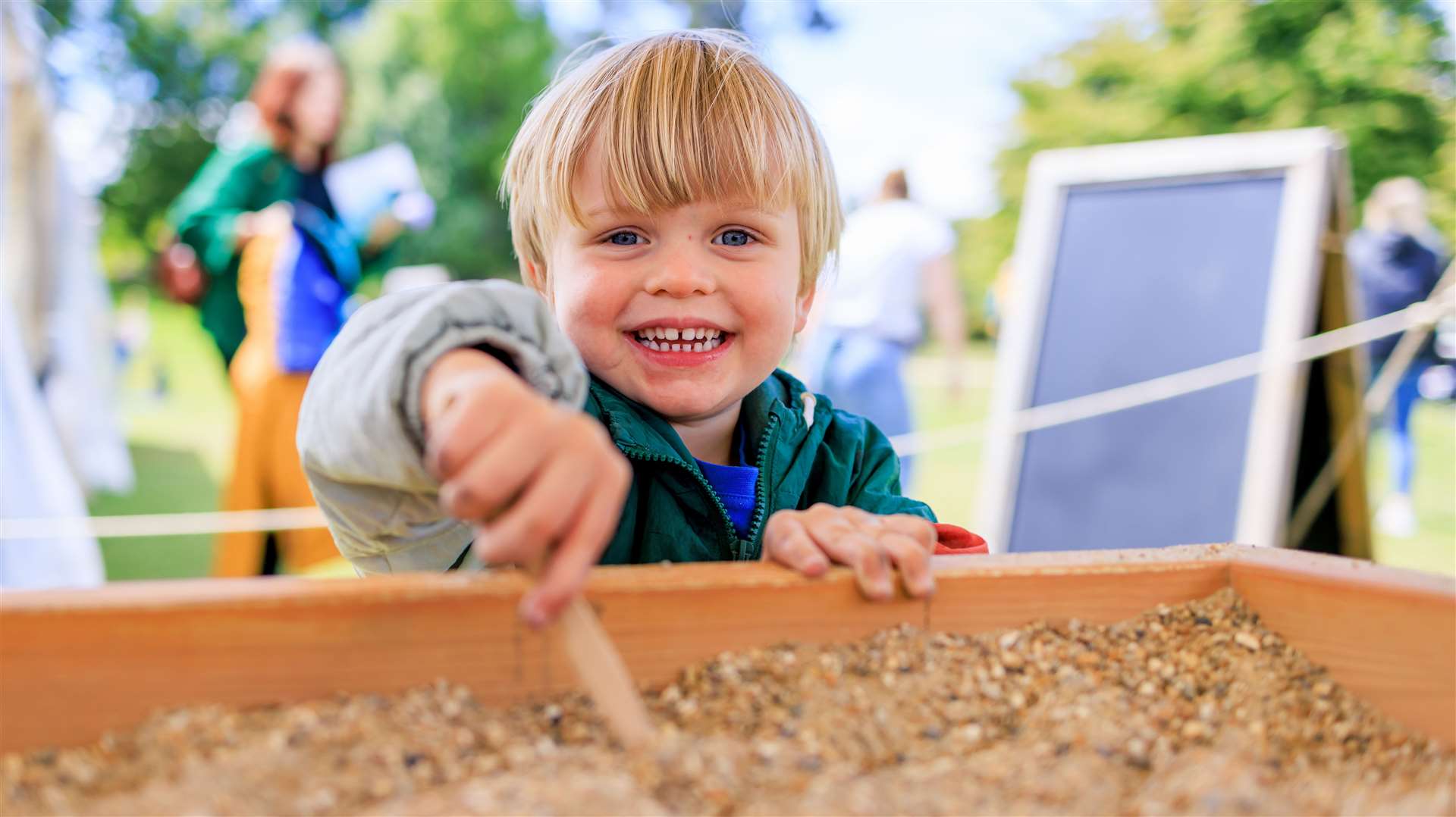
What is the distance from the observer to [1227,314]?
3.67 meters

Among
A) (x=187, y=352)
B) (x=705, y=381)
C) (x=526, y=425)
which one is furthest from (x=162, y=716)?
(x=187, y=352)

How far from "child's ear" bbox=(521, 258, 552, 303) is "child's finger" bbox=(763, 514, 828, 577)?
0.76 m

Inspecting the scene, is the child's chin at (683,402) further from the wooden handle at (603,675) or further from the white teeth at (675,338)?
the wooden handle at (603,675)

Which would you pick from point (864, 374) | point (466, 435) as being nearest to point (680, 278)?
point (466, 435)

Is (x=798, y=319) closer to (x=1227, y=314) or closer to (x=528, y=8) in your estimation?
(x=1227, y=314)

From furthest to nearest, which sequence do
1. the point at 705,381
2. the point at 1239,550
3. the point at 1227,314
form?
the point at 1227,314, the point at 705,381, the point at 1239,550

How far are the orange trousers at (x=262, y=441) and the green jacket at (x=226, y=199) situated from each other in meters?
0.10

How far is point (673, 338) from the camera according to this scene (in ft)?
4.70

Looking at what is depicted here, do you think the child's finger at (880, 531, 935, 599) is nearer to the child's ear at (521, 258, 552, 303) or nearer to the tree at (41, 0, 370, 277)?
the child's ear at (521, 258, 552, 303)

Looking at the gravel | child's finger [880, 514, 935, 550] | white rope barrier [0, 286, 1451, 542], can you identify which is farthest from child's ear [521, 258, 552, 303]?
white rope barrier [0, 286, 1451, 542]

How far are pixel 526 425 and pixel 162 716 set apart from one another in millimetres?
360

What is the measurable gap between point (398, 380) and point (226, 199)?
369 centimetres

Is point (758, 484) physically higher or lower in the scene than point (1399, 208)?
lower

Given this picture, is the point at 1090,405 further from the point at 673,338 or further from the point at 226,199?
the point at 226,199
